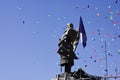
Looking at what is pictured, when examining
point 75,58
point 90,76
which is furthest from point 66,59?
point 90,76

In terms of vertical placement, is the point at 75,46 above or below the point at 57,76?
above

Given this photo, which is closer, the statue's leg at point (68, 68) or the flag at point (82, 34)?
the statue's leg at point (68, 68)

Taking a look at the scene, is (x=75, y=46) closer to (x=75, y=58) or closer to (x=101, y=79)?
(x=75, y=58)

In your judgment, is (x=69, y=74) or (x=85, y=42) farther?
(x=85, y=42)

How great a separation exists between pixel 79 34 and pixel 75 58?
1749 millimetres

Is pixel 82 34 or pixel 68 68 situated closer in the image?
pixel 68 68

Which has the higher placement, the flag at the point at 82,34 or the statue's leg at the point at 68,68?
the flag at the point at 82,34

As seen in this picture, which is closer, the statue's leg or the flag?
the statue's leg

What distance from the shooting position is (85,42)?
24594mm

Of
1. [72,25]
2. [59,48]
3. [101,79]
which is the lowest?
[101,79]

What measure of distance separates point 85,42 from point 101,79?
274 centimetres

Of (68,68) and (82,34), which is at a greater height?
(82,34)

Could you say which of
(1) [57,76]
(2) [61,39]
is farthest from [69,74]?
(2) [61,39]

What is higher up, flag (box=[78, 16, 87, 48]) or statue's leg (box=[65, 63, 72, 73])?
flag (box=[78, 16, 87, 48])
